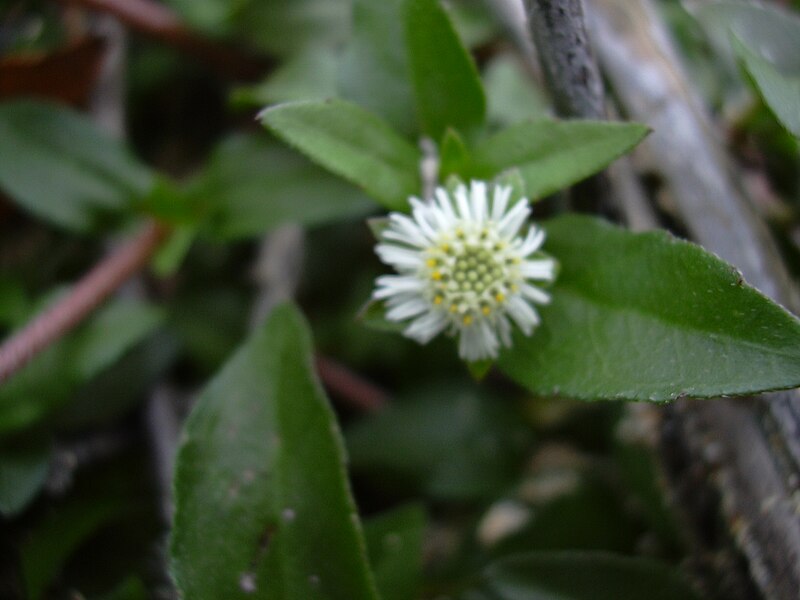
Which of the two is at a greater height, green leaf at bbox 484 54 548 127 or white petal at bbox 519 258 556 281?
green leaf at bbox 484 54 548 127

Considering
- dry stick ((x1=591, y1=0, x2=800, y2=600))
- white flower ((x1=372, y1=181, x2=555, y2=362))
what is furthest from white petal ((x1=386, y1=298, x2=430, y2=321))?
dry stick ((x1=591, y1=0, x2=800, y2=600))

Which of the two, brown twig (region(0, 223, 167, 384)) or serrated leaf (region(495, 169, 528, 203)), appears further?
brown twig (region(0, 223, 167, 384))

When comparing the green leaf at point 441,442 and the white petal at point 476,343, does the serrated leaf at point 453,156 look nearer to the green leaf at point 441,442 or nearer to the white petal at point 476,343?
the white petal at point 476,343

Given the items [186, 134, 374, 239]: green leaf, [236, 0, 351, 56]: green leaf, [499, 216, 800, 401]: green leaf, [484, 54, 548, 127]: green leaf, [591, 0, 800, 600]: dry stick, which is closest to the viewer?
[499, 216, 800, 401]: green leaf

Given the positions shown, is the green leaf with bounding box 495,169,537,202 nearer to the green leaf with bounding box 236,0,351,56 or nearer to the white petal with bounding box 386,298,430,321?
the white petal with bounding box 386,298,430,321

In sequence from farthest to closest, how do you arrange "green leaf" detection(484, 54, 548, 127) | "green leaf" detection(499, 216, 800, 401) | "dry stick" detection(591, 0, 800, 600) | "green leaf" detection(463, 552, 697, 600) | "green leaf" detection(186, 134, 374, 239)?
"green leaf" detection(484, 54, 548, 127), "green leaf" detection(186, 134, 374, 239), "green leaf" detection(463, 552, 697, 600), "dry stick" detection(591, 0, 800, 600), "green leaf" detection(499, 216, 800, 401)

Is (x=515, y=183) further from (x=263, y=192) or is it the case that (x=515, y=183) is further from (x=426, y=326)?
(x=263, y=192)

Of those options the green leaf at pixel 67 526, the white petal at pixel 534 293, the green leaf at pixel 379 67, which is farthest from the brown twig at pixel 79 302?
the white petal at pixel 534 293
